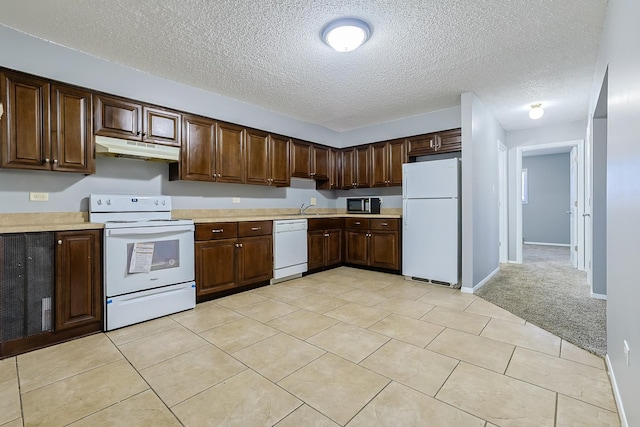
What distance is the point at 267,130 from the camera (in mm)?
4637

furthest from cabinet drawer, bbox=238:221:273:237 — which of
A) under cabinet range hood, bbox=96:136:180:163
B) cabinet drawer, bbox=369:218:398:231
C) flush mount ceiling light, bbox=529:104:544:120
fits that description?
flush mount ceiling light, bbox=529:104:544:120

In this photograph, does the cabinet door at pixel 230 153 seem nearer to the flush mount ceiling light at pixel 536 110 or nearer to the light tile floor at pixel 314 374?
the light tile floor at pixel 314 374

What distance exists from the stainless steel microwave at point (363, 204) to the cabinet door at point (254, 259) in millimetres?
1889

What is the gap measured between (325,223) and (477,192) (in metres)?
2.28

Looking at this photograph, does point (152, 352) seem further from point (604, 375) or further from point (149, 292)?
point (604, 375)

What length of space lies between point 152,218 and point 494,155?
5.00m

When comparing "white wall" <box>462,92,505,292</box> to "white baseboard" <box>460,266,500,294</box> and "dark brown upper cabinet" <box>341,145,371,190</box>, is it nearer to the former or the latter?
"white baseboard" <box>460,266,500,294</box>

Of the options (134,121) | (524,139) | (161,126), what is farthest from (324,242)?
(524,139)

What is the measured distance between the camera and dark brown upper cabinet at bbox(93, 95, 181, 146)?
291 centimetres

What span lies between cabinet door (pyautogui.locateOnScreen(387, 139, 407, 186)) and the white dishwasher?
163 cm

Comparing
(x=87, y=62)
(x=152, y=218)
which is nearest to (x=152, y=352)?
(x=152, y=218)

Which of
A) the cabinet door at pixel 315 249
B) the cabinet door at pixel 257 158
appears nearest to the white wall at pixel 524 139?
the cabinet door at pixel 315 249

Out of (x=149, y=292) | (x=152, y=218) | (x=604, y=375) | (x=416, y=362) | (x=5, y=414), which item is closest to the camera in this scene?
(x=5, y=414)

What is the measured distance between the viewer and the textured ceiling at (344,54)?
88.2 inches
